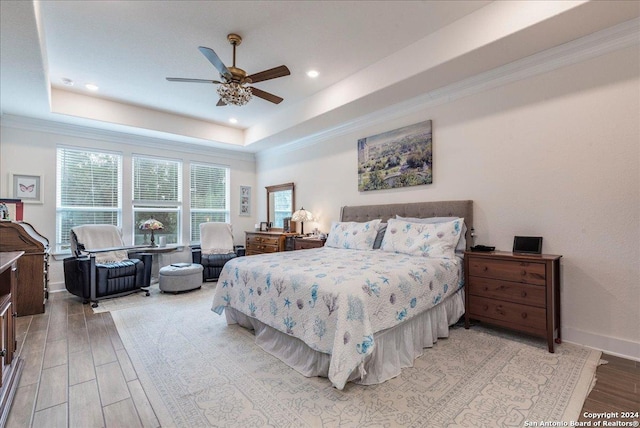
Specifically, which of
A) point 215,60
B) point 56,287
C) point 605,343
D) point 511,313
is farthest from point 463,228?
point 56,287

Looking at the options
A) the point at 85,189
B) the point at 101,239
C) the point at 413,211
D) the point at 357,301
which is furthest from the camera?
the point at 85,189

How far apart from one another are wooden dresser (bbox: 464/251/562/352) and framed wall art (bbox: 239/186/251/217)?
17.1ft

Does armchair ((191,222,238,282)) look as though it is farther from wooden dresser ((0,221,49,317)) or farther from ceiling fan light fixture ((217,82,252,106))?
ceiling fan light fixture ((217,82,252,106))

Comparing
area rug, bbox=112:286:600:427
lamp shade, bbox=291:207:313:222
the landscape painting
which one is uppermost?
the landscape painting

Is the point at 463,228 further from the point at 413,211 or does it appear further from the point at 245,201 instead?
the point at 245,201

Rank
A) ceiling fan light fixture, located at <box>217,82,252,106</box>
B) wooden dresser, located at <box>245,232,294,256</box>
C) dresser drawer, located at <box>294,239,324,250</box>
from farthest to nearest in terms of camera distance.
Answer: wooden dresser, located at <box>245,232,294,256</box> < dresser drawer, located at <box>294,239,324,250</box> < ceiling fan light fixture, located at <box>217,82,252,106</box>

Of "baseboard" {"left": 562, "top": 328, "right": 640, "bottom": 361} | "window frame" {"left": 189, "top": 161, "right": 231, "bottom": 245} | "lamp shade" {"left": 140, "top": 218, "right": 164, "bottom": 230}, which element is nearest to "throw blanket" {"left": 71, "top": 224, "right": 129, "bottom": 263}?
"lamp shade" {"left": 140, "top": 218, "right": 164, "bottom": 230}

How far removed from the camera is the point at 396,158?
4195 millimetres

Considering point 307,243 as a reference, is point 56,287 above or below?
below

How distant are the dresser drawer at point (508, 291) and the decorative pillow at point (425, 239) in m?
0.37

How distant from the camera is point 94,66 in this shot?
3.63m

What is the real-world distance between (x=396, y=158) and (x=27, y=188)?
566 centimetres

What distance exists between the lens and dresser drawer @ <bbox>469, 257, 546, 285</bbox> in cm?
258

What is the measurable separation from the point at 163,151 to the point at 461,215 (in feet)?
18.2
